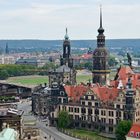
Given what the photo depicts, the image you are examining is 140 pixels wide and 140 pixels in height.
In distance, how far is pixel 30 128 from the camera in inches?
2852

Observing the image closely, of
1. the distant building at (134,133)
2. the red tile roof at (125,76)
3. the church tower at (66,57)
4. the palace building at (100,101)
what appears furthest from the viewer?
the church tower at (66,57)

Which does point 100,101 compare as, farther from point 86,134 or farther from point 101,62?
point 101,62

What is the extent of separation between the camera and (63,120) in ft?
315

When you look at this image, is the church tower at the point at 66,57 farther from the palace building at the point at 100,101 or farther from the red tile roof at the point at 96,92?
the red tile roof at the point at 96,92

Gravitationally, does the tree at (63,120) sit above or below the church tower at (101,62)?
below

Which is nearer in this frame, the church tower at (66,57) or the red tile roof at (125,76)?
the red tile roof at (125,76)

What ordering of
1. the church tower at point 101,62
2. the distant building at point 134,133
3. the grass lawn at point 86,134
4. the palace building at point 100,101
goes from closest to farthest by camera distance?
the distant building at point 134,133
the grass lawn at point 86,134
the palace building at point 100,101
the church tower at point 101,62

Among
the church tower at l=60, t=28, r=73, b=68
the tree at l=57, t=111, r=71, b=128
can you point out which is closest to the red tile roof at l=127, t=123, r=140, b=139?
the tree at l=57, t=111, r=71, b=128

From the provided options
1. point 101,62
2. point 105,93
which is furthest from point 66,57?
point 105,93

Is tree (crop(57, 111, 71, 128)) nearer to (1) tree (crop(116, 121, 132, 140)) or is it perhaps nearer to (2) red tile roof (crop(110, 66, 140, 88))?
(2) red tile roof (crop(110, 66, 140, 88))

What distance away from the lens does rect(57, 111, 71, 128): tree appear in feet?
315

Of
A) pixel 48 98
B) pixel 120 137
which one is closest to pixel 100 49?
pixel 48 98

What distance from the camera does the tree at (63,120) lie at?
96.1m

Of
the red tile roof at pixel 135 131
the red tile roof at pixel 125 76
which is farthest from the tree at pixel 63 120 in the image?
the red tile roof at pixel 135 131
